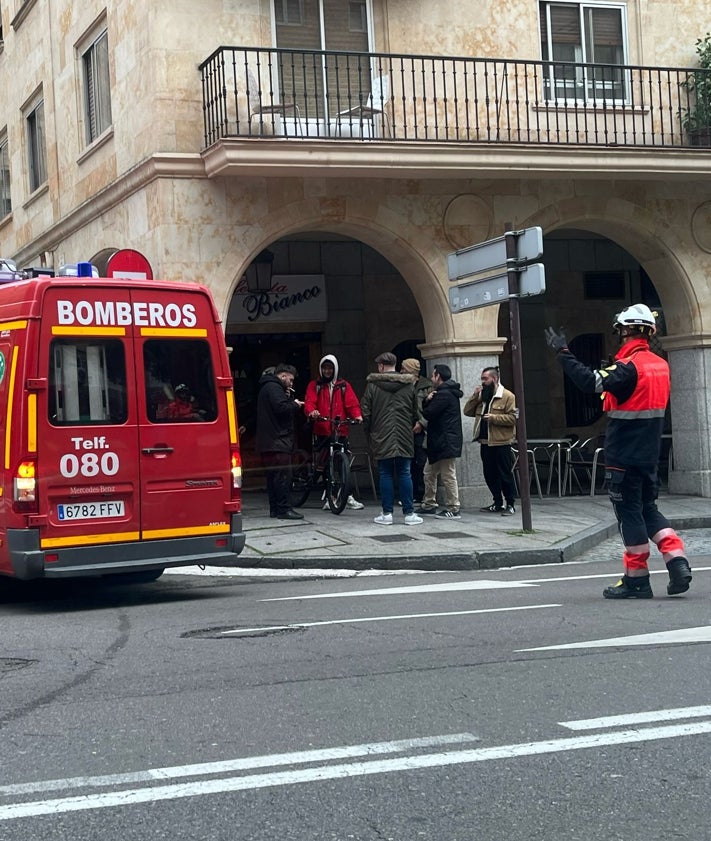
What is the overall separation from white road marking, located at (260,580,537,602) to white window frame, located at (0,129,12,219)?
16.1 meters

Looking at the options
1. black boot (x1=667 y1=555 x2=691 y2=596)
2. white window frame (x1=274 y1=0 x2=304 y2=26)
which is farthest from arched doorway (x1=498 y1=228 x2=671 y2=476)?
black boot (x1=667 y1=555 x2=691 y2=596)

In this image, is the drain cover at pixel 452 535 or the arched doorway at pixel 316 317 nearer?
the drain cover at pixel 452 535

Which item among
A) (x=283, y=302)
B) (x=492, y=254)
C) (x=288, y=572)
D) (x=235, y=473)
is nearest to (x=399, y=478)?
(x=492, y=254)

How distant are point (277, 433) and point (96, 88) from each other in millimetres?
6926

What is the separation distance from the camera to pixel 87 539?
9.49 meters

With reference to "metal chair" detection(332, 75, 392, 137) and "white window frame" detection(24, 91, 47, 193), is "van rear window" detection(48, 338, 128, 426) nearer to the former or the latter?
"metal chair" detection(332, 75, 392, 137)

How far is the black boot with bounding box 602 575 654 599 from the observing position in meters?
8.69

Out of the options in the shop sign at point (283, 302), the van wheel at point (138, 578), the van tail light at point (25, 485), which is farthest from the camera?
the shop sign at point (283, 302)

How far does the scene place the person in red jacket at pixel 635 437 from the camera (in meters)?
8.55

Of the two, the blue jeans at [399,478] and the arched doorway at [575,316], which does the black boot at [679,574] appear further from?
the arched doorway at [575,316]

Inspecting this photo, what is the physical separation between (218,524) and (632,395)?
11.3 feet

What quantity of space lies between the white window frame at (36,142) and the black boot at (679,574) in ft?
50.8

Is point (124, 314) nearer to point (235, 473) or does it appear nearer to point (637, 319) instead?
point (235, 473)

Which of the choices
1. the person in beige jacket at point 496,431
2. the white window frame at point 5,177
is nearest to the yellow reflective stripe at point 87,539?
the person in beige jacket at point 496,431
